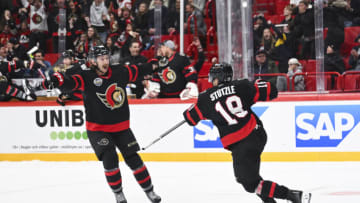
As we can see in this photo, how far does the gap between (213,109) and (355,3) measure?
3.77m

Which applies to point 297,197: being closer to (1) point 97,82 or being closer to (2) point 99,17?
(1) point 97,82

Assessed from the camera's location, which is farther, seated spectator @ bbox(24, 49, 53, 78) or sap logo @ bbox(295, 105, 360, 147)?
seated spectator @ bbox(24, 49, 53, 78)

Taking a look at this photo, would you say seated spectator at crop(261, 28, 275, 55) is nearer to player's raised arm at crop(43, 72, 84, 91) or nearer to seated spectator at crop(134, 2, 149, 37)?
seated spectator at crop(134, 2, 149, 37)

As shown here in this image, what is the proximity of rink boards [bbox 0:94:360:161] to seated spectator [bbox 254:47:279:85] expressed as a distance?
332mm

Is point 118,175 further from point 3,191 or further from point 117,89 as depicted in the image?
point 3,191

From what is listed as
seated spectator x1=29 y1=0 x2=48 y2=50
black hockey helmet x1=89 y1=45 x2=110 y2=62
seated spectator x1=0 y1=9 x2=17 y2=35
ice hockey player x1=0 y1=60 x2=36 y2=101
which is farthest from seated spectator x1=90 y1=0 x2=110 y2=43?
black hockey helmet x1=89 y1=45 x2=110 y2=62

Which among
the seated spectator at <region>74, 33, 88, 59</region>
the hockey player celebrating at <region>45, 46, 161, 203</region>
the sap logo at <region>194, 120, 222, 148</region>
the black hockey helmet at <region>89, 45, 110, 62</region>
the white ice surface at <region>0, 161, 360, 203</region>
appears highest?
the seated spectator at <region>74, 33, 88, 59</region>

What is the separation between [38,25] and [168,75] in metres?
3.24

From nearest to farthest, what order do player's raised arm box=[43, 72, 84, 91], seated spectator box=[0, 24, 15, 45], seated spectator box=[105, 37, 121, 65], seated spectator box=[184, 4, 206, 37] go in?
1. player's raised arm box=[43, 72, 84, 91]
2. seated spectator box=[184, 4, 206, 37]
3. seated spectator box=[105, 37, 121, 65]
4. seated spectator box=[0, 24, 15, 45]

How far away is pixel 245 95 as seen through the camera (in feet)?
13.5

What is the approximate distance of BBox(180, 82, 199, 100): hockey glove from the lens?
7.17 metres

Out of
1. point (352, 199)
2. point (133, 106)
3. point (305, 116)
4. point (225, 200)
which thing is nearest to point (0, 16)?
point (133, 106)

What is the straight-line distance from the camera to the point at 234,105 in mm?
4086

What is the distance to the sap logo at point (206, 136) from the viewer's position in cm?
714
